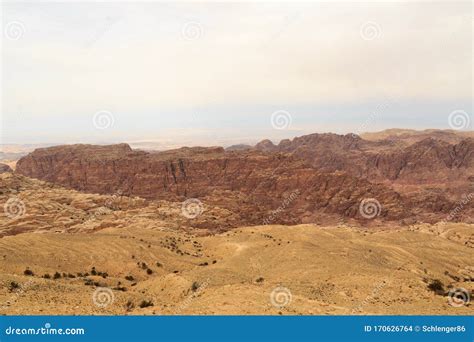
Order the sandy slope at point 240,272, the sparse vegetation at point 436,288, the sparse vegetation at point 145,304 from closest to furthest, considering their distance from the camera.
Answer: the sandy slope at point 240,272 < the sparse vegetation at point 145,304 < the sparse vegetation at point 436,288

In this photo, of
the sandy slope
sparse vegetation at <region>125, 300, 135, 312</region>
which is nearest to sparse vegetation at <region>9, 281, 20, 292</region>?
the sandy slope

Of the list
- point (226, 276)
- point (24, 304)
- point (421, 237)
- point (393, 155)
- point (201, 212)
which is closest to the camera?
point (24, 304)

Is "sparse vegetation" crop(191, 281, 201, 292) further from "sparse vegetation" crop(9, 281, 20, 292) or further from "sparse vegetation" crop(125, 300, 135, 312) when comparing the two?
"sparse vegetation" crop(9, 281, 20, 292)

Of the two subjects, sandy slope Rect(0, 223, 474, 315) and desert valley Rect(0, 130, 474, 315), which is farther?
desert valley Rect(0, 130, 474, 315)

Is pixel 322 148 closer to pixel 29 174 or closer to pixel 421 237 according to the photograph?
pixel 29 174

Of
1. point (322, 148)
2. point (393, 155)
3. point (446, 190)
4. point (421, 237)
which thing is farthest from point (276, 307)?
point (322, 148)

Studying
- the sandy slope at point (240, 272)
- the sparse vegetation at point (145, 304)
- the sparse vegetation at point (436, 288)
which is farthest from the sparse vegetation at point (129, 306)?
the sparse vegetation at point (436, 288)

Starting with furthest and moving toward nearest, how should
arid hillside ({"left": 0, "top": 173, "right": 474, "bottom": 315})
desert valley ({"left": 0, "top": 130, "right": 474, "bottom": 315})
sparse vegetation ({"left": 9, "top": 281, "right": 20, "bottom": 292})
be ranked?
sparse vegetation ({"left": 9, "top": 281, "right": 20, "bottom": 292}) → desert valley ({"left": 0, "top": 130, "right": 474, "bottom": 315}) → arid hillside ({"left": 0, "top": 173, "right": 474, "bottom": 315})

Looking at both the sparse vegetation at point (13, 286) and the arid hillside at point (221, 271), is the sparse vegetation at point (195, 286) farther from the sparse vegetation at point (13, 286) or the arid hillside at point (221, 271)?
the sparse vegetation at point (13, 286)

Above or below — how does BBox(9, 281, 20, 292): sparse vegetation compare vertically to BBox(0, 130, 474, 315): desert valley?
above
